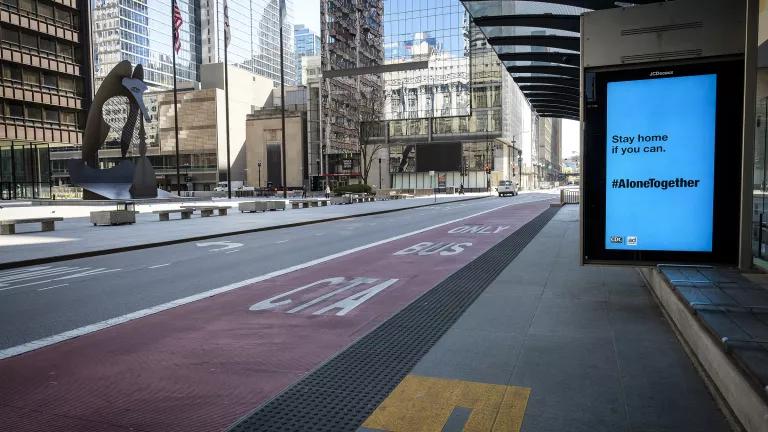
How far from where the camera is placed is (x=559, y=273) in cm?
964

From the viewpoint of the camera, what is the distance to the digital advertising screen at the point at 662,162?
6.42 meters

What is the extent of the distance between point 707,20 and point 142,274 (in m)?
10.3

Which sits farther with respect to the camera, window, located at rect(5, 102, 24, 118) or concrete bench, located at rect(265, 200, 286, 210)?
window, located at rect(5, 102, 24, 118)

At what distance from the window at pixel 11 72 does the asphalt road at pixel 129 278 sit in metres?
52.3

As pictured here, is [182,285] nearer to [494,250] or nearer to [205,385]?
[205,385]

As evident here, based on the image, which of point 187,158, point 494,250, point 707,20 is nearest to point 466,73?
point 187,158

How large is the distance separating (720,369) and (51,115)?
6998 centimetres

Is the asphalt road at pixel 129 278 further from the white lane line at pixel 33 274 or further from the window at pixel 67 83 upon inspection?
the window at pixel 67 83

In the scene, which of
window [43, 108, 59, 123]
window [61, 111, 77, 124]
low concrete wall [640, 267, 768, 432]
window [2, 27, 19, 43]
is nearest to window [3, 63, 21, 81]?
window [2, 27, 19, 43]

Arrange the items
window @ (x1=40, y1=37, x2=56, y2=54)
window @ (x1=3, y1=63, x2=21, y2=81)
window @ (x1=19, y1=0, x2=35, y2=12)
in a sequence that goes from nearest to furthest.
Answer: window @ (x1=3, y1=63, x2=21, y2=81) < window @ (x1=19, y1=0, x2=35, y2=12) < window @ (x1=40, y1=37, x2=56, y2=54)

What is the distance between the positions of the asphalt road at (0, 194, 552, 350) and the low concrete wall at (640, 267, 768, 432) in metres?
6.81

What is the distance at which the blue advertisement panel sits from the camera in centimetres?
651

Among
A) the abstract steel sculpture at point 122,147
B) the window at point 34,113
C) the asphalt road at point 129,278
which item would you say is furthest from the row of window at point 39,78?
the asphalt road at point 129,278

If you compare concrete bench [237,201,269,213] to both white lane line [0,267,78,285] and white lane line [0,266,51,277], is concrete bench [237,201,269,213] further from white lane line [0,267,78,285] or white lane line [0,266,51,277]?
white lane line [0,267,78,285]
